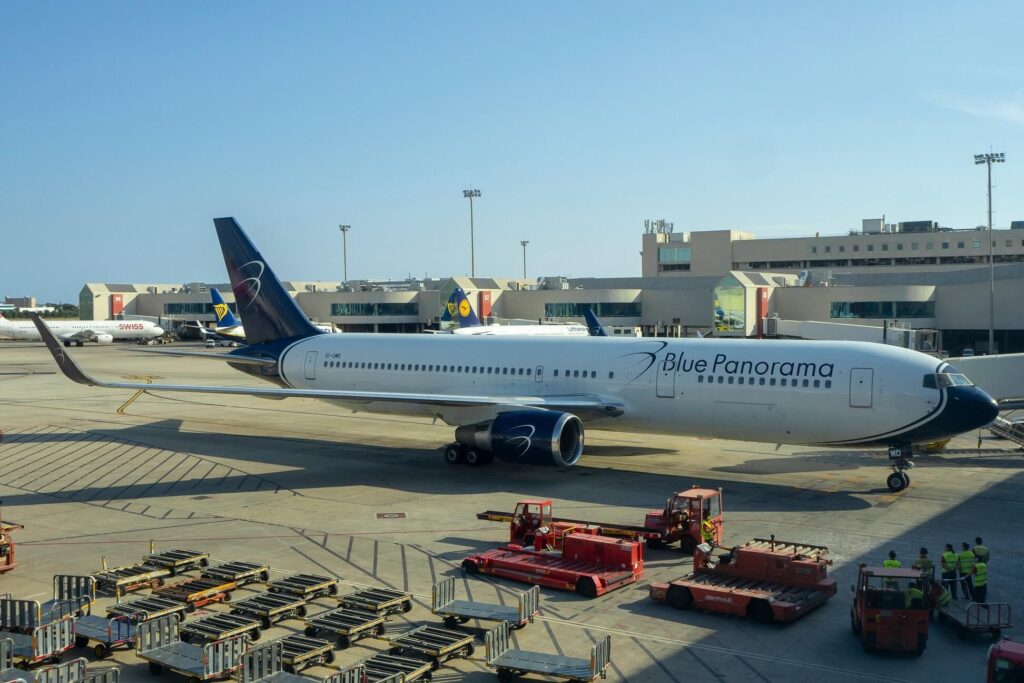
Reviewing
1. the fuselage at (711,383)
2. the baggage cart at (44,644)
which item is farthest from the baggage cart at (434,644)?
the fuselage at (711,383)

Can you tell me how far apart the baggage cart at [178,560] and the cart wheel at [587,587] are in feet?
25.1

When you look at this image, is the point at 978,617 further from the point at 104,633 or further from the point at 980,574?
the point at 104,633

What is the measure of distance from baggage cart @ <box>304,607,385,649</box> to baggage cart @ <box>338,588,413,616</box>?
0.47 ft

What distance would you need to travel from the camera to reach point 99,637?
1445 centimetres

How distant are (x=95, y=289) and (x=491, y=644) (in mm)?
128342

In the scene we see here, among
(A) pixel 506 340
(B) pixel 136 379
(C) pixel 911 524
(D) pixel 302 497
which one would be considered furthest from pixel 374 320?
(C) pixel 911 524

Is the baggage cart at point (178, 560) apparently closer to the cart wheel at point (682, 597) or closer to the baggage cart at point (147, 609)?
the baggage cart at point (147, 609)

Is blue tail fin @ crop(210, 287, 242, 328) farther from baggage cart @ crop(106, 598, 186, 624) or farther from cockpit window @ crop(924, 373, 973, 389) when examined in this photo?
baggage cart @ crop(106, 598, 186, 624)

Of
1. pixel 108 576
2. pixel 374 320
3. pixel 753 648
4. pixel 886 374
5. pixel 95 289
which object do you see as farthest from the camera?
pixel 95 289

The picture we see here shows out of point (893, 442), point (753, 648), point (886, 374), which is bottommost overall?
point (753, 648)

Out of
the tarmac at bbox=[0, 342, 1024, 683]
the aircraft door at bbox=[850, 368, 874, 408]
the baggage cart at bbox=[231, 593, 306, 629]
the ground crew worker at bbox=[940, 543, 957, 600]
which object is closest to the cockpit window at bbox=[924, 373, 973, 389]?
the aircraft door at bbox=[850, 368, 874, 408]

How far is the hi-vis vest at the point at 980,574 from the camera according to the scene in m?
16.6

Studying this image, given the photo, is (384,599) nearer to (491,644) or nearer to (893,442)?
(491,644)

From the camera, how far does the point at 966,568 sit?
16812 millimetres
